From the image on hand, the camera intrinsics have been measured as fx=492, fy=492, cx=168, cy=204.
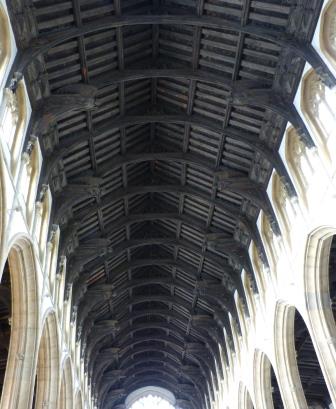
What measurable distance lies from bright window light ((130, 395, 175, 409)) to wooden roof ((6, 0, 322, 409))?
17321mm

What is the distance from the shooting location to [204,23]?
14.5 m

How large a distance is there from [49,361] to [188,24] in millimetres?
13524

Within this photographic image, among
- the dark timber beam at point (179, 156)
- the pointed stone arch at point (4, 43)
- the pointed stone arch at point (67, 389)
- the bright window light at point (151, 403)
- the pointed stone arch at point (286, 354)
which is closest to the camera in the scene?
the pointed stone arch at point (4, 43)

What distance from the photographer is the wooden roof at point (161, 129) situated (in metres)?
14.4

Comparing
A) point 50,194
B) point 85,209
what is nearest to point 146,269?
point 85,209

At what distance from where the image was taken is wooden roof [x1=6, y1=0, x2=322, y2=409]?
14.4 m

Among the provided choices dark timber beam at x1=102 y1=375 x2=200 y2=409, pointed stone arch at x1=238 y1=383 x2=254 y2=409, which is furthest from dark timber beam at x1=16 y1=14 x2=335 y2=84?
dark timber beam at x1=102 y1=375 x2=200 y2=409

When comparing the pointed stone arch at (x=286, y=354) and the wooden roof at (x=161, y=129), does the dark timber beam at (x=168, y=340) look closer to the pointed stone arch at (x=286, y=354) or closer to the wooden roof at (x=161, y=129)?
the wooden roof at (x=161, y=129)

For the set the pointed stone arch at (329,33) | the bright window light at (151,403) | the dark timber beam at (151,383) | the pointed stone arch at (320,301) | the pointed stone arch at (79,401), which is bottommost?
the pointed stone arch at (320,301)

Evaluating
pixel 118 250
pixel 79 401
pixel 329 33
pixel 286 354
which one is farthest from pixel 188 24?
pixel 79 401

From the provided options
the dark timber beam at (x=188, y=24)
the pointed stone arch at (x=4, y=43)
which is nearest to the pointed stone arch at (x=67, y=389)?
the dark timber beam at (x=188, y=24)

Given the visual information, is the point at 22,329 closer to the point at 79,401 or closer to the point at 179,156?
the point at 179,156

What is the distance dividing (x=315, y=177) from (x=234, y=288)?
1240 centimetres

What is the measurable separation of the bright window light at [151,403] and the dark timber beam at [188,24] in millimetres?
37848
